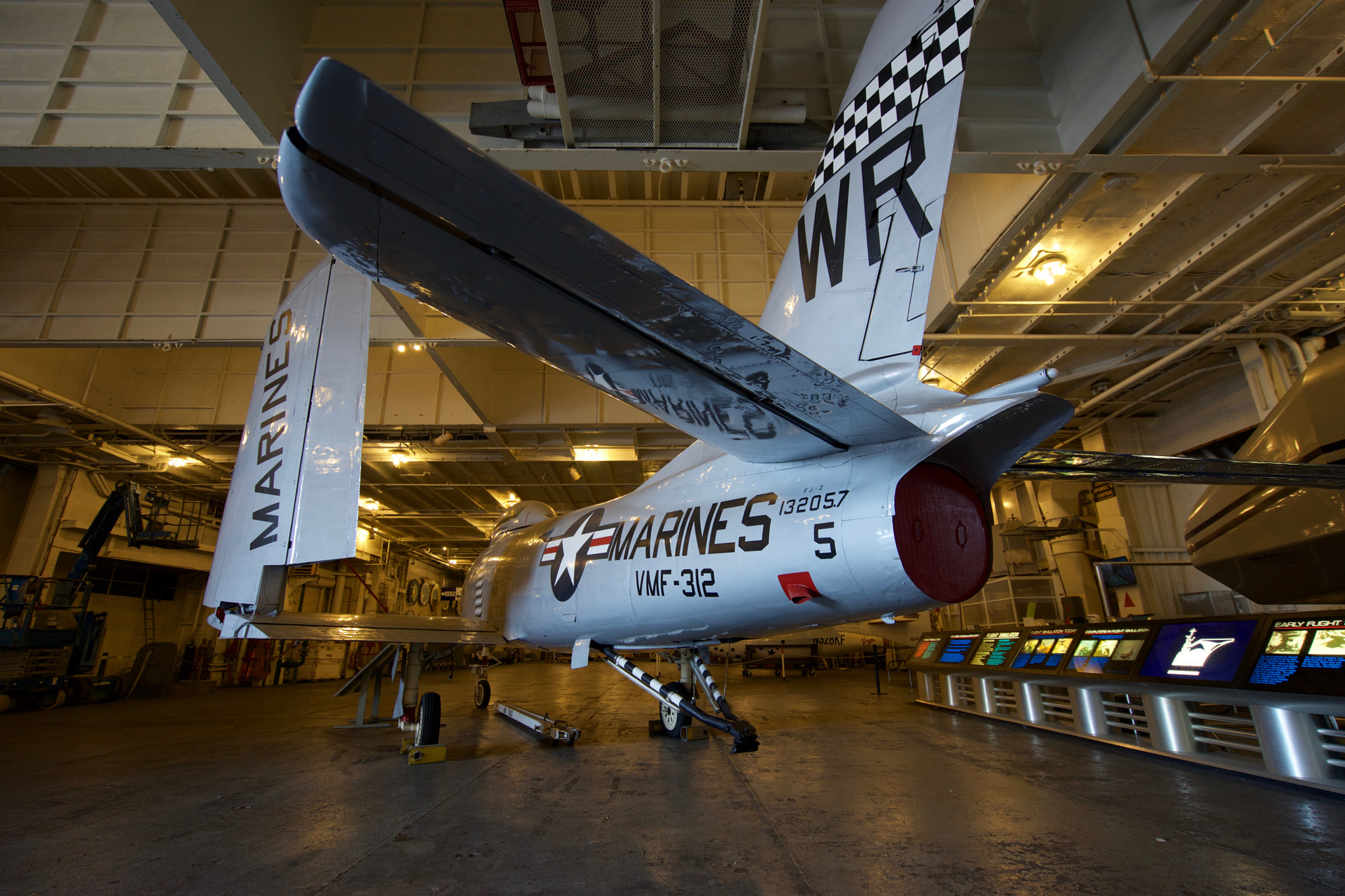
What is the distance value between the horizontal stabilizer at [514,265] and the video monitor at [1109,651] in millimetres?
5996

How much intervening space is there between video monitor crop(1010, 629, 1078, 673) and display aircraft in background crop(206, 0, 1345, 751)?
475cm

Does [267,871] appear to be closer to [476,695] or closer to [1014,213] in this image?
[476,695]

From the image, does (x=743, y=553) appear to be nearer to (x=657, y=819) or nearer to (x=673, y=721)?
(x=657, y=819)

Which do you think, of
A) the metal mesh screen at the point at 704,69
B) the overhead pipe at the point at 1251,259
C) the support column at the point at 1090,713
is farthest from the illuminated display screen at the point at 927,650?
the metal mesh screen at the point at 704,69

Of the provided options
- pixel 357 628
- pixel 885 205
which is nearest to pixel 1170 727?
pixel 885 205

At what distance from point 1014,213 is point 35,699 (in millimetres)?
19279

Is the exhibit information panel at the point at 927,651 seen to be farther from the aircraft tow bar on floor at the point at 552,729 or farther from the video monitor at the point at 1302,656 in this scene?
the aircraft tow bar on floor at the point at 552,729

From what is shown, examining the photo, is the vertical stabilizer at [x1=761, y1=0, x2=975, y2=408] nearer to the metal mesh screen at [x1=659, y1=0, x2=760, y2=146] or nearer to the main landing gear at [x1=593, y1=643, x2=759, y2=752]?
the metal mesh screen at [x1=659, y1=0, x2=760, y2=146]

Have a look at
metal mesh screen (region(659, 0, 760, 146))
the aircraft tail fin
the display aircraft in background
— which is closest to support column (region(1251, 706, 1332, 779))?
the display aircraft in background

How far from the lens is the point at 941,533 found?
2.88 meters

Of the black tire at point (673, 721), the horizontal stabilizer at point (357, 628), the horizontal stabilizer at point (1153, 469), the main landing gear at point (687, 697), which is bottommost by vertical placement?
the black tire at point (673, 721)

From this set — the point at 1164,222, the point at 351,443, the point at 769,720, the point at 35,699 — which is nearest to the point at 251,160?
the point at 351,443

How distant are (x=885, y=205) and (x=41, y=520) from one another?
19.0 m

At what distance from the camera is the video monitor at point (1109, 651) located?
6.13 metres
